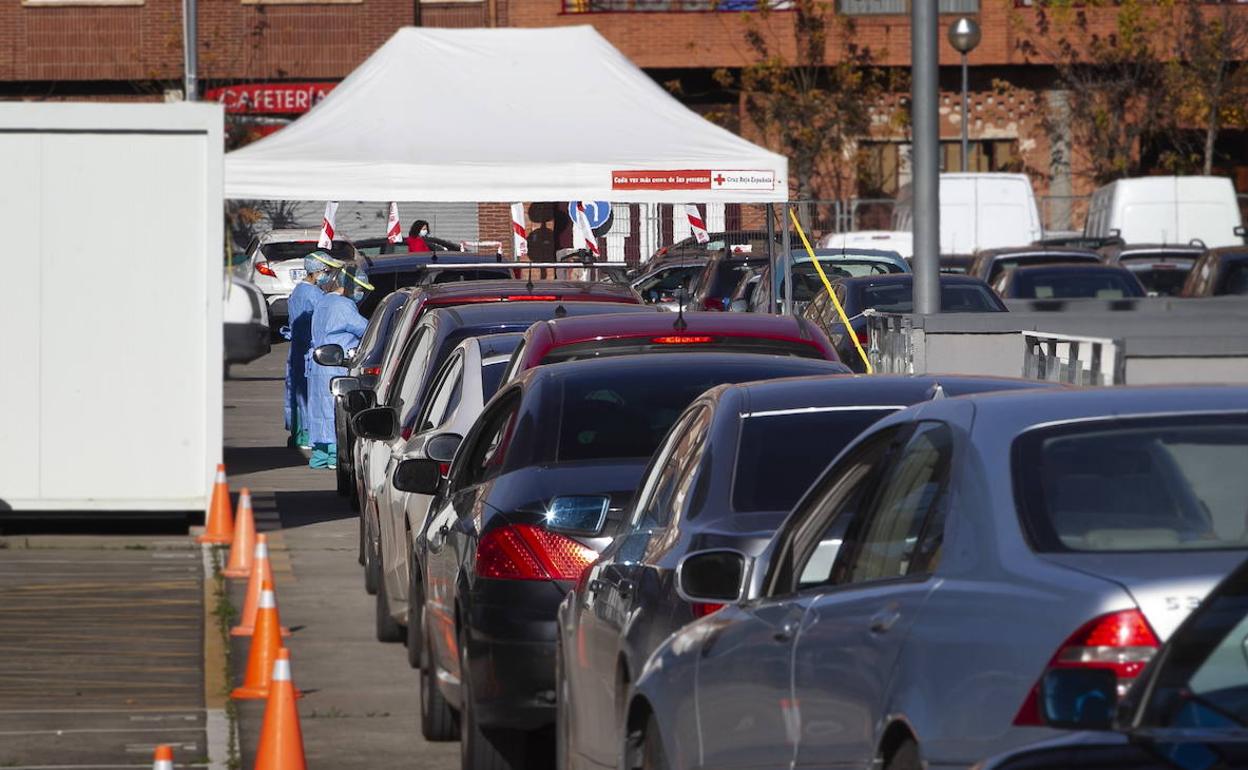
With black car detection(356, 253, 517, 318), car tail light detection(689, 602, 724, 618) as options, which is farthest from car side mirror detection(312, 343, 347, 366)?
car tail light detection(689, 602, 724, 618)

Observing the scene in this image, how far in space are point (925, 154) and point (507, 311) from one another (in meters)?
2.98

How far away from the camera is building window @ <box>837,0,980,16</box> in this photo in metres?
45.4

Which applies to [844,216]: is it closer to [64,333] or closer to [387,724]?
[64,333]

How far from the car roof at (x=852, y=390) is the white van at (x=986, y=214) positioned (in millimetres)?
28566

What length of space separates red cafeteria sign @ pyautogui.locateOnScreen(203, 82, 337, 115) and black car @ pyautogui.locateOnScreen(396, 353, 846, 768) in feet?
126

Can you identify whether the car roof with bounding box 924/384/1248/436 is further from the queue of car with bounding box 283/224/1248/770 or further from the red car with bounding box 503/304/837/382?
the red car with bounding box 503/304/837/382

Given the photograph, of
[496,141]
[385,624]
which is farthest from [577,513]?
[496,141]

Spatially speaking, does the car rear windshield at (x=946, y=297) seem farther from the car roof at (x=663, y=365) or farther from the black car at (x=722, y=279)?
the car roof at (x=663, y=365)

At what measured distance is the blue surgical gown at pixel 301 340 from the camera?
21.2m

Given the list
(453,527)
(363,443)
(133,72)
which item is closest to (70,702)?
(453,527)

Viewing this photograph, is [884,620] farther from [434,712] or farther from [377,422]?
[377,422]

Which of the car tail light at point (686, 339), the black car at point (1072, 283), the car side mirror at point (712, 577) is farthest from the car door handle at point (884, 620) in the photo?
→ the black car at point (1072, 283)

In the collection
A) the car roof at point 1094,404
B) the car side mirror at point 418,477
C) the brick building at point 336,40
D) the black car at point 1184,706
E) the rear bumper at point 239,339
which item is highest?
the brick building at point 336,40

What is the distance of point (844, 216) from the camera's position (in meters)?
44.6
